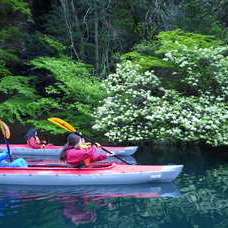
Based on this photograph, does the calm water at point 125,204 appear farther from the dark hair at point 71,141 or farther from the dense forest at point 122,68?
the dense forest at point 122,68

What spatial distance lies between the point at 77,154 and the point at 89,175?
0.53 metres

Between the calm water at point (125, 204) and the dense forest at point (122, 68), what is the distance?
1821mm

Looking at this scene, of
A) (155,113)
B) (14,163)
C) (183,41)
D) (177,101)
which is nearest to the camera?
(14,163)

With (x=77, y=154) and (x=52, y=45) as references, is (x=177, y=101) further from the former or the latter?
(x=52, y=45)

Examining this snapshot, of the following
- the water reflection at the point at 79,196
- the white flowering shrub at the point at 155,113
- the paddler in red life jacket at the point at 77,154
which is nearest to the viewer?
the water reflection at the point at 79,196

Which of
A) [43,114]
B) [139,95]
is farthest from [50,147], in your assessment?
[139,95]

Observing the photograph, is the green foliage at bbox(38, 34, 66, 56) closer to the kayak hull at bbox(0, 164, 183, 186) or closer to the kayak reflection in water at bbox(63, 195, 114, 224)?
the kayak hull at bbox(0, 164, 183, 186)

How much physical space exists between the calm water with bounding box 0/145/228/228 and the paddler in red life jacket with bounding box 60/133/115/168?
1.93 feet

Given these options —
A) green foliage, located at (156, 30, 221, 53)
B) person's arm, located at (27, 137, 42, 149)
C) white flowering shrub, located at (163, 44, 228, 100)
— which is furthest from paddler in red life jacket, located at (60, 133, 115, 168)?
green foliage, located at (156, 30, 221, 53)

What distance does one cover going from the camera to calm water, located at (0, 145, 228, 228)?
5719 millimetres

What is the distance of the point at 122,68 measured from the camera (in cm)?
1172

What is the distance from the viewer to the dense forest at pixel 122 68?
10.0 metres

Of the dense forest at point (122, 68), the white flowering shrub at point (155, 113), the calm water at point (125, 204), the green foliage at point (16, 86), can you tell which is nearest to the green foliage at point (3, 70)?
the dense forest at point (122, 68)

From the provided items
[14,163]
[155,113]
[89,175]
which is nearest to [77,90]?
[155,113]
